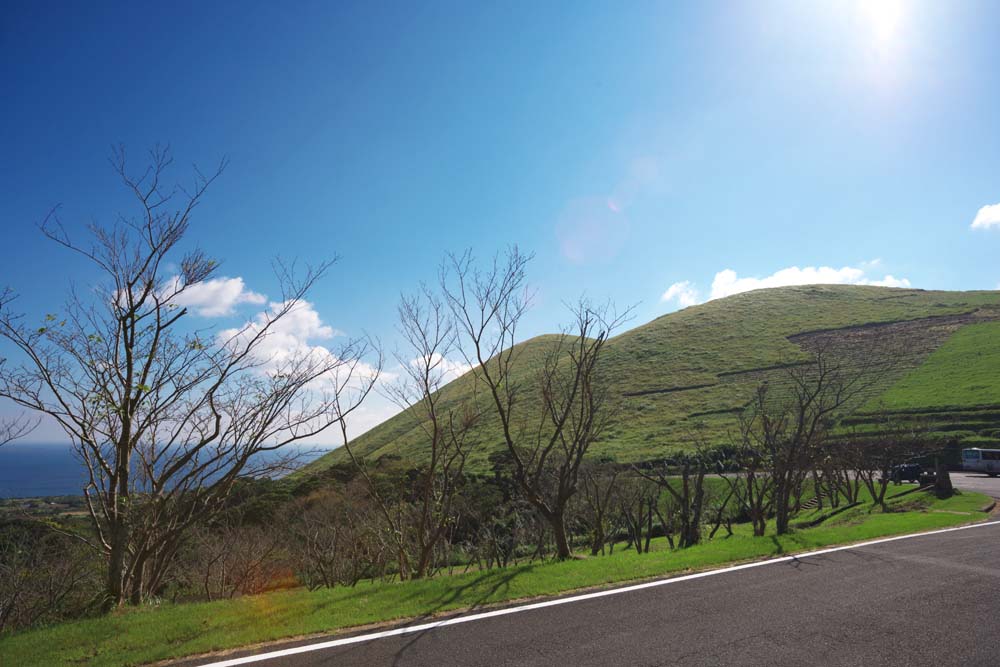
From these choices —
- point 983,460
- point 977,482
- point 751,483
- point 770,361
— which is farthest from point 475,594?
point 770,361

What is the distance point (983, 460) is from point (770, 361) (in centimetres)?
3954

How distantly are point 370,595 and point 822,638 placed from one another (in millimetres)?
6364

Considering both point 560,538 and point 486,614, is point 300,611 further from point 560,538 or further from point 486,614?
point 560,538

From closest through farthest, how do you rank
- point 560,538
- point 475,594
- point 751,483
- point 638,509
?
point 475,594, point 560,538, point 751,483, point 638,509

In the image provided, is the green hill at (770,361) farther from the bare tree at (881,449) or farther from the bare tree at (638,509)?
the bare tree at (638,509)

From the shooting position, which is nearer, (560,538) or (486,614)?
(486,614)

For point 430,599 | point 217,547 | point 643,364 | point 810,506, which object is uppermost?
point 643,364

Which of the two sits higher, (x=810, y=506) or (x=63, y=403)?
(x=63, y=403)

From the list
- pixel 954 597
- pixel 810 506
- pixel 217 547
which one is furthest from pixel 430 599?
pixel 810 506

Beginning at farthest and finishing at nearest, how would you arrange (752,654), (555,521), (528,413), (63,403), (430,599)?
(528,413) → (555,521) → (63,403) → (430,599) → (752,654)

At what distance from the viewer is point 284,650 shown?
569cm

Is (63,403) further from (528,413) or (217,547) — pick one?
(528,413)

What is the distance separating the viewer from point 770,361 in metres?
78.3

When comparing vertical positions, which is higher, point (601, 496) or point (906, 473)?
point (601, 496)
